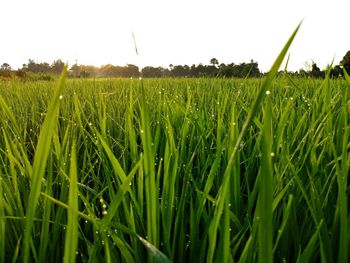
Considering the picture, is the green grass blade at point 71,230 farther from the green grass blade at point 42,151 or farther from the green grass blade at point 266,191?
the green grass blade at point 266,191

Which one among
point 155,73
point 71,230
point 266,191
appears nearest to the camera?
point 266,191

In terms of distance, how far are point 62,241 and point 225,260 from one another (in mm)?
279

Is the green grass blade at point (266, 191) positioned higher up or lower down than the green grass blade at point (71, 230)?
higher up

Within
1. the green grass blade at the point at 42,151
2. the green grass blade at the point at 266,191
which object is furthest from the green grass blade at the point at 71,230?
the green grass blade at the point at 266,191

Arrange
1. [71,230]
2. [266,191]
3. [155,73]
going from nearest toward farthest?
[266,191]
[71,230]
[155,73]

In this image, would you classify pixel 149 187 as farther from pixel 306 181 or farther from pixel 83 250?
pixel 306 181

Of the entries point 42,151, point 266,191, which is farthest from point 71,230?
point 266,191

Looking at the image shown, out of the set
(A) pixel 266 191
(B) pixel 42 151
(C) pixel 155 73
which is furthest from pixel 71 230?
(C) pixel 155 73

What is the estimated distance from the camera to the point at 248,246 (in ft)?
1.24

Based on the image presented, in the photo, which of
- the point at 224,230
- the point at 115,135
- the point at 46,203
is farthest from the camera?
the point at 115,135

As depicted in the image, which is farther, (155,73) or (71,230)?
(155,73)

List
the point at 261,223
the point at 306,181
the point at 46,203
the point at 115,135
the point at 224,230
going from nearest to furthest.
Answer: the point at 261,223
the point at 224,230
the point at 46,203
the point at 306,181
the point at 115,135

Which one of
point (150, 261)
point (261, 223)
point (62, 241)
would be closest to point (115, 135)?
point (62, 241)

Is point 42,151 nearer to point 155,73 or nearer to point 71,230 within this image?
point 71,230
